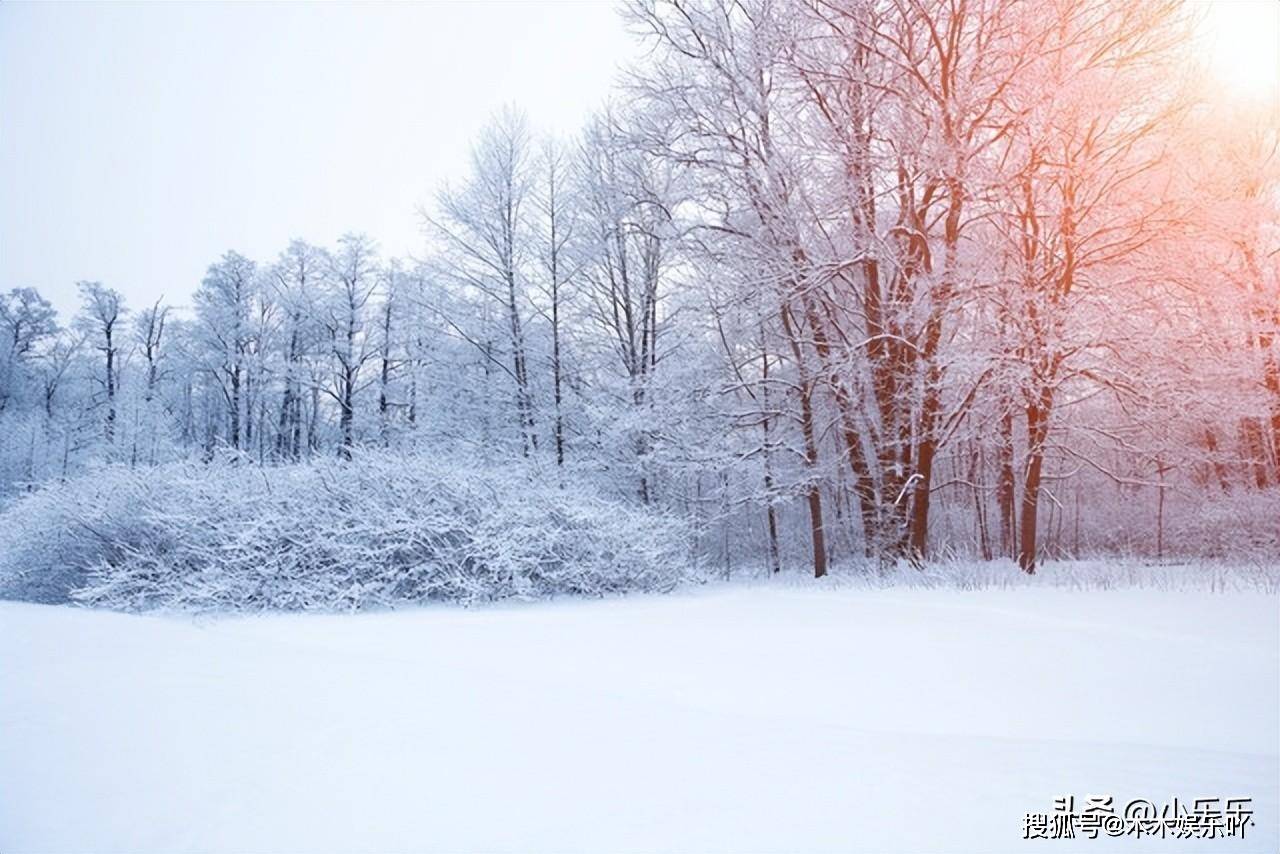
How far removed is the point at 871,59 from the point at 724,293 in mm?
4403

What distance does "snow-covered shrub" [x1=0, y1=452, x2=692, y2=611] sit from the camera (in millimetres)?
7141

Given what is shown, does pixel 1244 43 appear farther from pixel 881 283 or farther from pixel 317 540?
pixel 317 540

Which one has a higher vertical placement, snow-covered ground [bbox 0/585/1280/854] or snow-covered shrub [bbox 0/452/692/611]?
snow-covered shrub [bbox 0/452/692/611]

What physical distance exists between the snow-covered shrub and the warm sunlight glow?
7.26 m

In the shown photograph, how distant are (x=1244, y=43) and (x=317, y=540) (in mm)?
10506

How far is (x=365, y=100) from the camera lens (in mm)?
5688

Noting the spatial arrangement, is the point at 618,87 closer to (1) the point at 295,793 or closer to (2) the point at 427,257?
(2) the point at 427,257

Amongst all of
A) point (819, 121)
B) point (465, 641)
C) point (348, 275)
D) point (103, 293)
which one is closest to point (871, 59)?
point (819, 121)

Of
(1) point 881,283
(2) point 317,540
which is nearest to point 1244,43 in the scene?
(1) point 881,283

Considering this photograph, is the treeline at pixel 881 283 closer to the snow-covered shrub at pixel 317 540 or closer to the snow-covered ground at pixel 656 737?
the snow-covered shrub at pixel 317 540

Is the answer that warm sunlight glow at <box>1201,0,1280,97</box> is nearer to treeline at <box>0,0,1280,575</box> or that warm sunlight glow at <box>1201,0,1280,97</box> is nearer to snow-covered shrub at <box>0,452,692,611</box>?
treeline at <box>0,0,1280,575</box>

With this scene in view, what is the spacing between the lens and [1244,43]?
21.1 feet

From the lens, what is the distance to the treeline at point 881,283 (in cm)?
893

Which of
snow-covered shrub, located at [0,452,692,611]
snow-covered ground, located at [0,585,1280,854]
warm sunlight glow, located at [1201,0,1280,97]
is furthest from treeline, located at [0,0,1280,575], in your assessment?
snow-covered ground, located at [0,585,1280,854]
